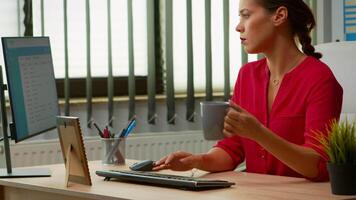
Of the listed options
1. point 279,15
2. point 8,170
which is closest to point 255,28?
point 279,15

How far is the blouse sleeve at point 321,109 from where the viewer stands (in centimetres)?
217

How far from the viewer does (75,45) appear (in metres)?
3.70

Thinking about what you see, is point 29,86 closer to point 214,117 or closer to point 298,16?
point 214,117

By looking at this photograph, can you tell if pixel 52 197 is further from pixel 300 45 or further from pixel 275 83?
pixel 300 45

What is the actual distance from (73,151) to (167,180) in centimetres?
32

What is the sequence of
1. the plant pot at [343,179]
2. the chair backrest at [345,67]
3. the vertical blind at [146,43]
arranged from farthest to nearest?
the vertical blind at [146,43], the chair backrest at [345,67], the plant pot at [343,179]

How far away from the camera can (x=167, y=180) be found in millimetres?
1979

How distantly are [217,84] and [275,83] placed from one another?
1782 millimetres

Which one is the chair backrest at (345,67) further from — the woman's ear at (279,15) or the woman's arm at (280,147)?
the woman's arm at (280,147)

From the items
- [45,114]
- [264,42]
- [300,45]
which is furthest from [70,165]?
[300,45]

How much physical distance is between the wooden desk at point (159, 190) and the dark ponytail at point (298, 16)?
0.48 m

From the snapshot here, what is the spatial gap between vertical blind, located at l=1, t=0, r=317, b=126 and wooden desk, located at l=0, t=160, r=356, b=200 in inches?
54.6

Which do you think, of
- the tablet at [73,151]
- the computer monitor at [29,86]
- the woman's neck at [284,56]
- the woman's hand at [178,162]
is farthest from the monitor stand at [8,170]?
the woman's neck at [284,56]

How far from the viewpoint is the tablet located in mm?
2094
